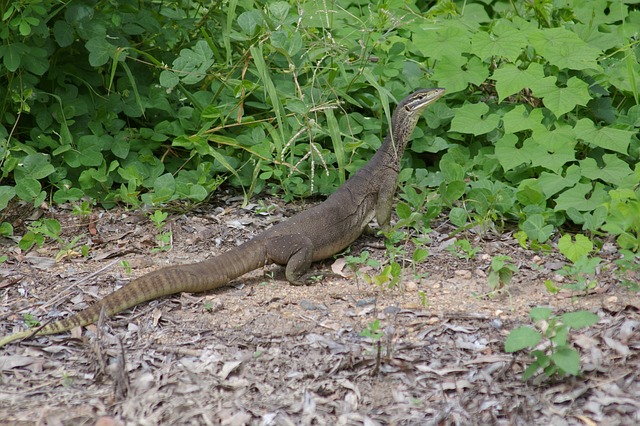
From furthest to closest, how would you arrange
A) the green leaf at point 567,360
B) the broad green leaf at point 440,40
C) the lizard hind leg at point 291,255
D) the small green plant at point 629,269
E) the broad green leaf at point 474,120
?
1. the broad green leaf at point 440,40
2. the broad green leaf at point 474,120
3. the lizard hind leg at point 291,255
4. the small green plant at point 629,269
5. the green leaf at point 567,360

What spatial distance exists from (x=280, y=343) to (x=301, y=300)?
61 centimetres

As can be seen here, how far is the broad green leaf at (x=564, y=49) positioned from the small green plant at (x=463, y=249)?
1720 millimetres

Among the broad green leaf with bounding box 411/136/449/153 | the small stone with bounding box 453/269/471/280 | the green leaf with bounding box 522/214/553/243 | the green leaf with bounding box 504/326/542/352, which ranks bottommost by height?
the small stone with bounding box 453/269/471/280

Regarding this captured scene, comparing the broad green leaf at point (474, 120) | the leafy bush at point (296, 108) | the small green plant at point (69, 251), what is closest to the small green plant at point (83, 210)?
the leafy bush at point (296, 108)

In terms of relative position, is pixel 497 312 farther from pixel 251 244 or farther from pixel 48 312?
pixel 48 312

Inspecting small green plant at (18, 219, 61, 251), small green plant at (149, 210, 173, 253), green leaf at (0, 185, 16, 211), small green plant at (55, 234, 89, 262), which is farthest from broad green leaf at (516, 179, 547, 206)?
green leaf at (0, 185, 16, 211)

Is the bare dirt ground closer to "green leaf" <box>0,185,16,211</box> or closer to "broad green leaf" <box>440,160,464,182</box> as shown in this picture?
"green leaf" <box>0,185,16,211</box>

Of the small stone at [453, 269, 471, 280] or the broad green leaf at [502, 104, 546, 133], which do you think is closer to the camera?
the small stone at [453, 269, 471, 280]

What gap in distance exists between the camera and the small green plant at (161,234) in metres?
5.06

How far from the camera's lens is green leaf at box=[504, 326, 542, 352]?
3.11m

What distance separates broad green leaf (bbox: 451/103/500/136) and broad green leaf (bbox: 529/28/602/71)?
60 cm

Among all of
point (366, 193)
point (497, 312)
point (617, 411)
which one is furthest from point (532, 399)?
point (366, 193)

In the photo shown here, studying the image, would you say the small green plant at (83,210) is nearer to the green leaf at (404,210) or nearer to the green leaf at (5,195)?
the green leaf at (5,195)

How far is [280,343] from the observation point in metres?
3.73
